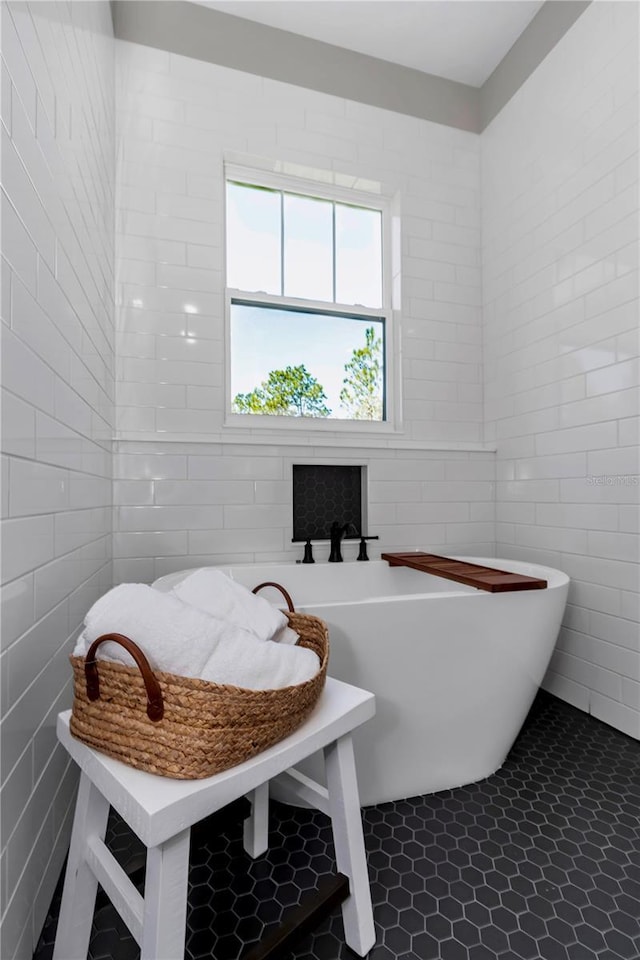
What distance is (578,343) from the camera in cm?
225

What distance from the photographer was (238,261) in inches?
105

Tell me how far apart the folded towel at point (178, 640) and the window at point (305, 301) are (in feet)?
5.71

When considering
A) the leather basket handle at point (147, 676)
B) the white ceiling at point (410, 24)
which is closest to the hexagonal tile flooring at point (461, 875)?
the leather basket handle at point (147, 676)

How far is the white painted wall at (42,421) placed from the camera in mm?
896

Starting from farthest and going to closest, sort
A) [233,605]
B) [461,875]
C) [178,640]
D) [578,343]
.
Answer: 1. [578,343]
2. [461,875]
3. [233,605]
4. [178,640]

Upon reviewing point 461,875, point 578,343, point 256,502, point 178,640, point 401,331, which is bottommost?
point 461,875

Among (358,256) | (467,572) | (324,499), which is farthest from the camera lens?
(358,256)

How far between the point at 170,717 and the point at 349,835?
0.54m

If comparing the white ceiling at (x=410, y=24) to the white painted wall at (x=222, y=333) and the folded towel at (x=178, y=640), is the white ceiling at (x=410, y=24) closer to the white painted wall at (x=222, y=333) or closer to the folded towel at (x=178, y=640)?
the white painted wall at (x=222, y=333)

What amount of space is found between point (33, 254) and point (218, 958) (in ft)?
4.96

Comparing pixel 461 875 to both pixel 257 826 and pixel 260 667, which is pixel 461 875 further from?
pixel 260 667

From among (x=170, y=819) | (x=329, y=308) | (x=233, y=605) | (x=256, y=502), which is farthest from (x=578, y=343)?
(x=170, y=819)

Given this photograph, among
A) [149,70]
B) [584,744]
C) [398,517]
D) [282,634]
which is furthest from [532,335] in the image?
[149,70]

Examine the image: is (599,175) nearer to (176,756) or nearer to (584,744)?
(584,744)
